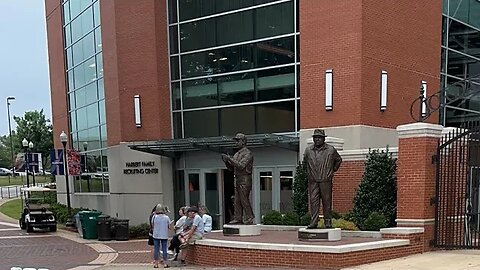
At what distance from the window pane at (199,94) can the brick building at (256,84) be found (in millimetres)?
55

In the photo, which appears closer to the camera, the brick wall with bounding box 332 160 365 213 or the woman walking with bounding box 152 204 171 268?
the woman walking with bounding box 152 204 171 268

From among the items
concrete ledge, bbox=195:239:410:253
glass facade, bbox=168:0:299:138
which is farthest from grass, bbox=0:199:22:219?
concrete ledge, bbox=195:239:410:253

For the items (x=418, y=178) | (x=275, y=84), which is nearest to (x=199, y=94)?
(x=275, y=84)

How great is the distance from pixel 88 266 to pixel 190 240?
3649 mm

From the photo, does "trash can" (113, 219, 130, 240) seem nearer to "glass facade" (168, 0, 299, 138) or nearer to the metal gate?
"glass facade" (168, 0, 299, 138)

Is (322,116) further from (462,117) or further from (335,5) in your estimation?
(462,117)

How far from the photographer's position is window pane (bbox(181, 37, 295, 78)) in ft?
60.8

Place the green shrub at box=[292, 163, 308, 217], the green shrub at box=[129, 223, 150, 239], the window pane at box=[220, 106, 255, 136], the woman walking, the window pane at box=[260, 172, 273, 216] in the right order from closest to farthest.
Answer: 1. the woman walking
2. the green shrub at box=[292, 163, 308, 217]
3. the window pane at box=[260, 172, 273, 216]
4. the window pane at box=[220, 106, 255, 136]
5. the green shrub at box=[129, 223, 150, 239]

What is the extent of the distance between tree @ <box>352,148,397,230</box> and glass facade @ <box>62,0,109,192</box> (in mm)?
15832

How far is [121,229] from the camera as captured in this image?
20109 millimetres

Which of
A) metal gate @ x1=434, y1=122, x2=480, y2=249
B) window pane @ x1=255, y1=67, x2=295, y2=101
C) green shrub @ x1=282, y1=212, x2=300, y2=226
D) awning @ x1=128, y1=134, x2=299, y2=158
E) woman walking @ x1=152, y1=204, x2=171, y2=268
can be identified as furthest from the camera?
window pane @ x1=255, y1=67, x2=295, y2=101

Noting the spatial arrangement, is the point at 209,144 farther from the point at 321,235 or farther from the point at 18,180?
the point at 18,180

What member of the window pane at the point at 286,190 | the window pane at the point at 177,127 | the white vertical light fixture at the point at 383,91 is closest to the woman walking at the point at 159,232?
the window pane at the point at 286,190

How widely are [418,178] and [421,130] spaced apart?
1.06 meters
